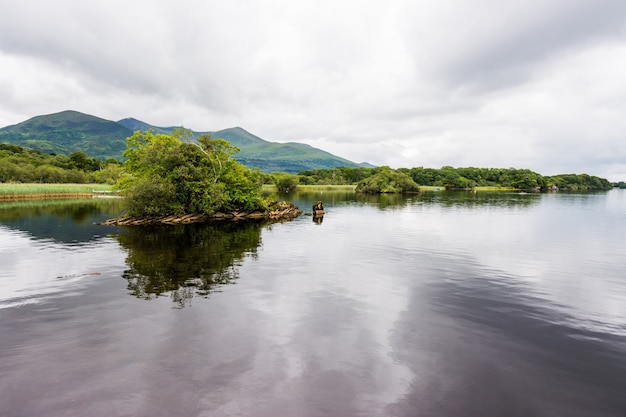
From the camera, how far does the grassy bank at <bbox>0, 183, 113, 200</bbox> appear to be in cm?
8056

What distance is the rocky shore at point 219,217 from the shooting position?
165ft

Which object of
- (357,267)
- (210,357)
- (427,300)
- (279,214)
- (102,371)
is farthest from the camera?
(279,214)

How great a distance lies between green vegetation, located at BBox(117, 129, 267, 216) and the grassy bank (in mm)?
38361

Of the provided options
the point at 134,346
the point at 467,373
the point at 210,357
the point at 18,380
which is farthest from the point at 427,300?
the point at 18,380

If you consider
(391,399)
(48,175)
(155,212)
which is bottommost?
(391,399)

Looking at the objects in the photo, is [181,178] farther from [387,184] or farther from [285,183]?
[387,184]

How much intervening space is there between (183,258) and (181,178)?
94.2ft

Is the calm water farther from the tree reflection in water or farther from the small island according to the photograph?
the small island

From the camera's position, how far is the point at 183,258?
29.0 m

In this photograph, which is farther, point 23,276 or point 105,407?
point 23,276

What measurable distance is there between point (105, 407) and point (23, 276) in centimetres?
1958

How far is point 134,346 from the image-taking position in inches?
528

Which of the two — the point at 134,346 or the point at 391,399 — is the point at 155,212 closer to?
the point at 134,346

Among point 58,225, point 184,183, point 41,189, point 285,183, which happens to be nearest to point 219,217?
point 184,183
